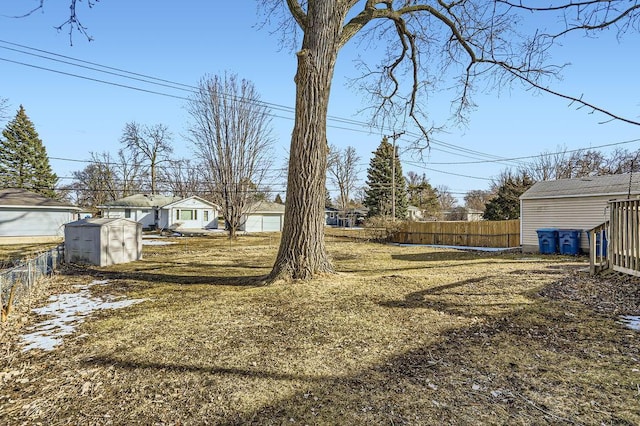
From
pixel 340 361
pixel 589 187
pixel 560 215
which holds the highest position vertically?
pixel 589 187

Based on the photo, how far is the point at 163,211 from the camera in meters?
35.2

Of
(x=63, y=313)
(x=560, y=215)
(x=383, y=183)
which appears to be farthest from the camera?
(x=383, y=183)

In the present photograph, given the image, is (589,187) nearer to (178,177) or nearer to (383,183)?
(383,183)

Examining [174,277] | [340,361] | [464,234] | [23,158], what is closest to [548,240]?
[464,234]

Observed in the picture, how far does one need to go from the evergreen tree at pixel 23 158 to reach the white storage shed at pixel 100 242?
91.7 feet

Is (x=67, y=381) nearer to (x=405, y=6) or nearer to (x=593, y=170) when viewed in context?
(x=405, y=6)

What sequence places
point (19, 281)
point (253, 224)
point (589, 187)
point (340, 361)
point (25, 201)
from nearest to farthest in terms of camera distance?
point (340, 361) → point (19, 281) → point (589, 187) → point (25, 201) → point (253, 224)

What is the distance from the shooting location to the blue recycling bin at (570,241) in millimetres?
13586

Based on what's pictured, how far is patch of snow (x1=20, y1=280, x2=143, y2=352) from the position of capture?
13.7 feet

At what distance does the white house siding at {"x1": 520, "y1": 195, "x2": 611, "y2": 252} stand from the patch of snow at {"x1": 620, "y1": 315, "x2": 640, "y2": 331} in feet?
34.6

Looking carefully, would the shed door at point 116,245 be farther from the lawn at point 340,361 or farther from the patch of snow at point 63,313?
the lawn at point 340,361

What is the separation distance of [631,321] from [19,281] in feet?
30.8

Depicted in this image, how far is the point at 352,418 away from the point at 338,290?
364cm

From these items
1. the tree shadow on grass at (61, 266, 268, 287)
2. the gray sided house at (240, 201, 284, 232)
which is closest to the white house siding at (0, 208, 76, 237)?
the gray sided house at (240, 201, 284, 232)
